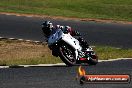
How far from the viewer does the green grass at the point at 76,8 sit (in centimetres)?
3331

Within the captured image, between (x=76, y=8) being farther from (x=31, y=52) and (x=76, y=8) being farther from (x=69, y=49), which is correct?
(x=69, y=49)

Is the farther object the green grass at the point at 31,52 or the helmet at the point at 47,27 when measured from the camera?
the green grass at the point at 31,52

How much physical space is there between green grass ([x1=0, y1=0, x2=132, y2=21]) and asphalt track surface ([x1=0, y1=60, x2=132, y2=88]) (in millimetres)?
18450

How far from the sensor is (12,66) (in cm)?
1387

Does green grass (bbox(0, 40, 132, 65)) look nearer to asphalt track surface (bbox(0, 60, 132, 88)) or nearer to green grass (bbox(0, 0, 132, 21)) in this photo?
asphalt track surface (bbox(0, 60, 132, 88))

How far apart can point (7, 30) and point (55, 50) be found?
13628 mm

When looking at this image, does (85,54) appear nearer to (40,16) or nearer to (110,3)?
(40,16)

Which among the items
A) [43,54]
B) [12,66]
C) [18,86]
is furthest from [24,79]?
[43,54]

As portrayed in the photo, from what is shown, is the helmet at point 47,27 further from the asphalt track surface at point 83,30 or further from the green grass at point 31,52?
the asphalt track surface at point 83,30

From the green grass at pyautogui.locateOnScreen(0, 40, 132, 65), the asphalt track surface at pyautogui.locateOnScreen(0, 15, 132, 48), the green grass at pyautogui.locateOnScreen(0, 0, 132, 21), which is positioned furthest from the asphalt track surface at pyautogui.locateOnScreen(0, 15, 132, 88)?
the green grass at pyautogui.locateOnScreen(0, 0, 132, 21)

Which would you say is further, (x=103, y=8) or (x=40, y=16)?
(x=103, y=8)

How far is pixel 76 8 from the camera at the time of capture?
36812mm

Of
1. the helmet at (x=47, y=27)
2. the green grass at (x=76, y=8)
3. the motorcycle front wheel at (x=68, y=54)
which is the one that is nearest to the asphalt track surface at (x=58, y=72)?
the motorcycle front wheel at (x=68, y=54)

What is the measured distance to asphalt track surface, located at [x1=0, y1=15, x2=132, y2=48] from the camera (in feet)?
77.4
